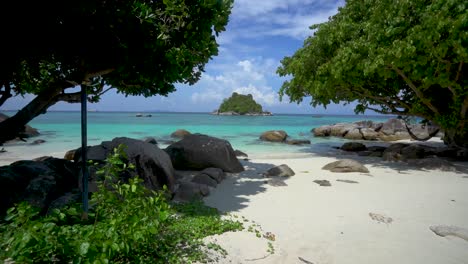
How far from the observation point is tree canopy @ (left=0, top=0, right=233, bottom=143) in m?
4.04

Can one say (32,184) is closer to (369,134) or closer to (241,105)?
(369,134)

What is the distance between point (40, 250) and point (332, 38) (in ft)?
45.4

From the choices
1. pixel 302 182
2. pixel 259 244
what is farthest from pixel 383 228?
pixel 302 182

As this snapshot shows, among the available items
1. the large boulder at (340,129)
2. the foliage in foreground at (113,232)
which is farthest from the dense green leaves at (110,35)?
the large boulder at (340,129)

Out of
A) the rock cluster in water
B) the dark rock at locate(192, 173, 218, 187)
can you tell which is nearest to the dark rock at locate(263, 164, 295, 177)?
the dark rock at locate(192, 173, 218, 187)

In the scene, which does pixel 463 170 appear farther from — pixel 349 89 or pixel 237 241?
pixel 237 241

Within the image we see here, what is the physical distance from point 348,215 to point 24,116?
21.0 feet

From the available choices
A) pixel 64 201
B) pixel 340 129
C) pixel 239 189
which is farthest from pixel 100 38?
pixel 340 129

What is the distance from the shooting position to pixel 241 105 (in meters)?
124

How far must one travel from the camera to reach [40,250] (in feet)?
8.06

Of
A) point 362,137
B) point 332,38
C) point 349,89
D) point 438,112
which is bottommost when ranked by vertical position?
point 362,137

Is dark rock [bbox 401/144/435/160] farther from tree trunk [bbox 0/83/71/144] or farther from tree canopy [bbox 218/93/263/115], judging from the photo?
tree canopy [bbox 218/93/263/115]

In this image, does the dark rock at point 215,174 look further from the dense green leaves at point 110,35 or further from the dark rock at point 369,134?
the dark rock at point 369,134

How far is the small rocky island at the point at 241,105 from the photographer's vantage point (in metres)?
125
